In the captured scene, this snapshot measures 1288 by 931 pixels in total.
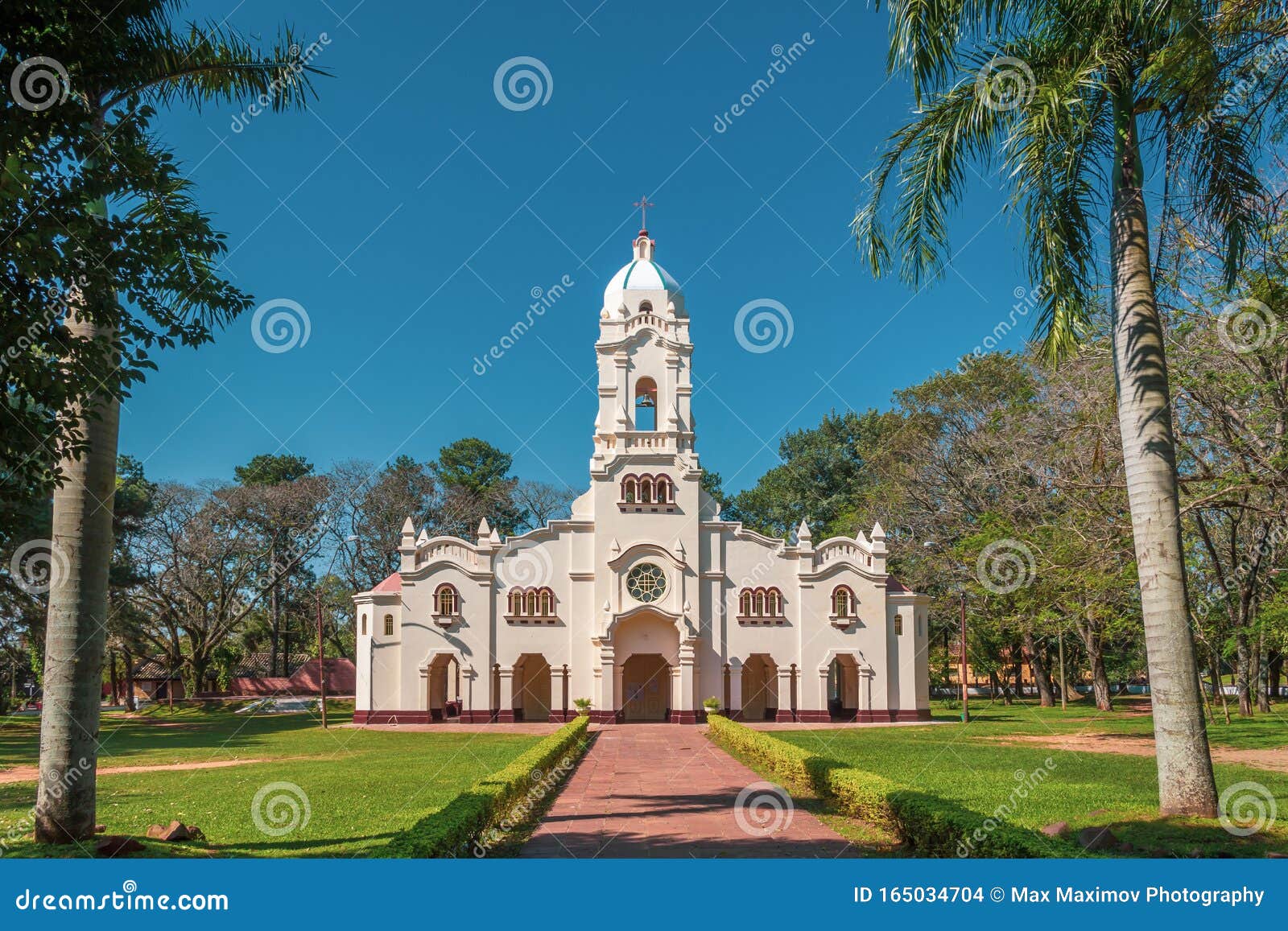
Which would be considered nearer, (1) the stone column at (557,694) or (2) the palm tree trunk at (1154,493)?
(2) the palm tree trunk at (1154,493)

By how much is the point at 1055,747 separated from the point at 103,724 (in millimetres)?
34769

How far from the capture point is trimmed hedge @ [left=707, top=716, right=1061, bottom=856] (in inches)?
329

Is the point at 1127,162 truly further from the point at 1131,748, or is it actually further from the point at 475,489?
the point at 475,489
